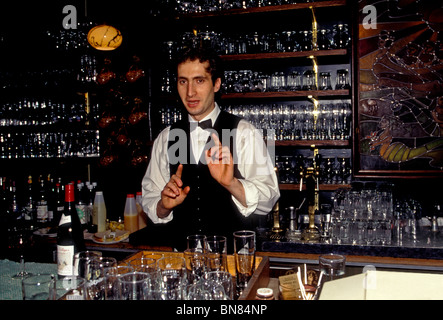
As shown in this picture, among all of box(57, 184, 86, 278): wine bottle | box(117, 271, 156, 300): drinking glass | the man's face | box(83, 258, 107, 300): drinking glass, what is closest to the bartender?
the man's face

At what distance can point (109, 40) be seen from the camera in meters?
2.68

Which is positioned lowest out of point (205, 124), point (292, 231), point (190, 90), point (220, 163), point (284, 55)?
point (292, 231)

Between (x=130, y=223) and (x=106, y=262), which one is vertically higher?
(x=106, y=262)

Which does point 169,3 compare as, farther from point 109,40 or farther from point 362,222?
point 362,222

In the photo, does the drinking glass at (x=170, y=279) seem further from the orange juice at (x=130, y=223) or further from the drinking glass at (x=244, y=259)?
the orange juice at (x=130, y=223)

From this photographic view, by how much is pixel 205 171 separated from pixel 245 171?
0.22 m

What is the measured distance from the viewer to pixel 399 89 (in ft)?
10.6

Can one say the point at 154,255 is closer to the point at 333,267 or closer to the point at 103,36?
the point at 333,267

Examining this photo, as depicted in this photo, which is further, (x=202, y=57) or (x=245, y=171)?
(x=245, y=171)

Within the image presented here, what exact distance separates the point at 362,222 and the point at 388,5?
1.83m

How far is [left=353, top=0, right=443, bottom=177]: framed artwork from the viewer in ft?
10.4

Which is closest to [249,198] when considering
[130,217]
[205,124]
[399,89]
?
[205,124]

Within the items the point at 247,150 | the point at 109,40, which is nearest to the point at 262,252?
the point at 247,150

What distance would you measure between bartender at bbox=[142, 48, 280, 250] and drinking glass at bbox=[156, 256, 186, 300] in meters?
0.81
